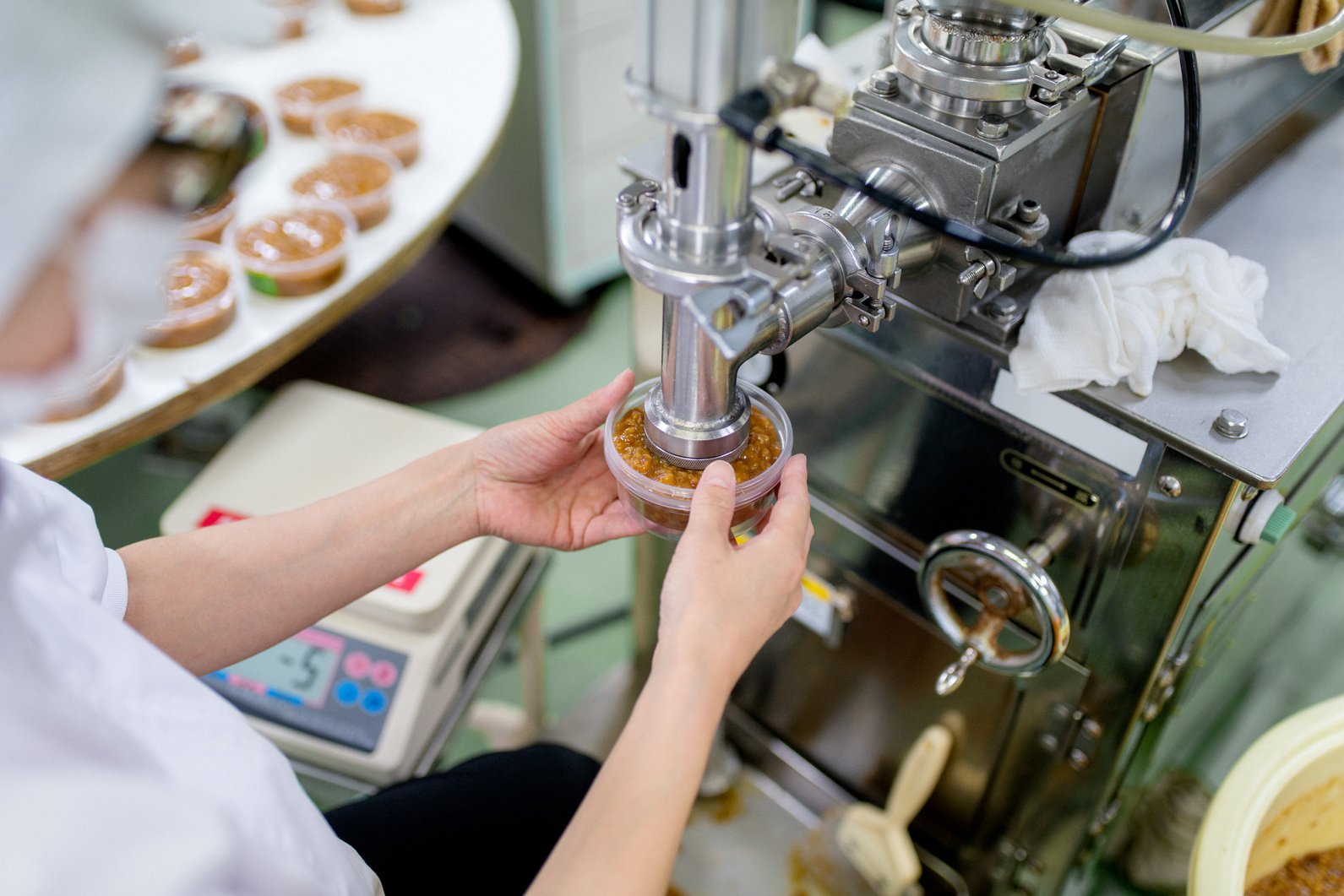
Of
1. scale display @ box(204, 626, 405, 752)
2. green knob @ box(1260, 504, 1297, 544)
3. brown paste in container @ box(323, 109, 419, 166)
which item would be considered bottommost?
scale display @ box(204, 626, 405, 752)

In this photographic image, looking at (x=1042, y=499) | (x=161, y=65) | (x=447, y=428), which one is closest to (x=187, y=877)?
(x=161, y=65)

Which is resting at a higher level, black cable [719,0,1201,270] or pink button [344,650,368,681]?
black cable [719,0,1201,270]

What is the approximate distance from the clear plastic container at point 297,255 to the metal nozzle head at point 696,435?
86 cm

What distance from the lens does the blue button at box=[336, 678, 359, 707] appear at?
4.39ft

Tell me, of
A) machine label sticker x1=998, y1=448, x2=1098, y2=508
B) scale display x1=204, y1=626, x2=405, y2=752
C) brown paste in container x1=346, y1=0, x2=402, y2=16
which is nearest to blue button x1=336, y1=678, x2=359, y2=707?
scale display x1=204, y1=626, x2=405, y2=752

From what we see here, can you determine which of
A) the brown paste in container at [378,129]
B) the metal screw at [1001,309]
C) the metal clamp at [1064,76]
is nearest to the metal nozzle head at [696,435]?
the metal screw at [1001,309]

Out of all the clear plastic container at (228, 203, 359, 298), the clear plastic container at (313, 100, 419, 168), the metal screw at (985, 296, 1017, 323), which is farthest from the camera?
the clear plastic container at (313, 100, 419, 168)

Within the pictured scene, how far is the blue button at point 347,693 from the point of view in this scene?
134 cm

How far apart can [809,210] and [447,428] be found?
771 mm

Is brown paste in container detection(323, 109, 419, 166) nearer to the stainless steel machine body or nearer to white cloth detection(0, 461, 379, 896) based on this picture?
the stainless steel machine body

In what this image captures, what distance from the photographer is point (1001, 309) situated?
0.98 meters

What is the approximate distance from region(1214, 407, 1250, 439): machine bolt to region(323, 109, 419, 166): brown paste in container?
1.37 m

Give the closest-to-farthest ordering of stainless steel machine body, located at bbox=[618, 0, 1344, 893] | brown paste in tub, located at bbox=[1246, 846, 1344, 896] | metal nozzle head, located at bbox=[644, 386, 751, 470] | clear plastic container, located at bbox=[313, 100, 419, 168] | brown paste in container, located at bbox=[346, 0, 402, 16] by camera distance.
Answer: stainless steel machine body, located at bbox=[618, 0, 1344, 893]
metal nozzle head, located at bbox=[644, 386, 751, 470]
brown paste in tub, located at bbox=[1246, 846, 1344, 896]
clear plastic container, located at bbox=[313, 100, 419, 168]
brown paste in container, located at bbox=[346, 0, 402, 16]

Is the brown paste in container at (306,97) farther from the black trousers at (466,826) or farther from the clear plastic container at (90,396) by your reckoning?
the black trousers at (466,826)
